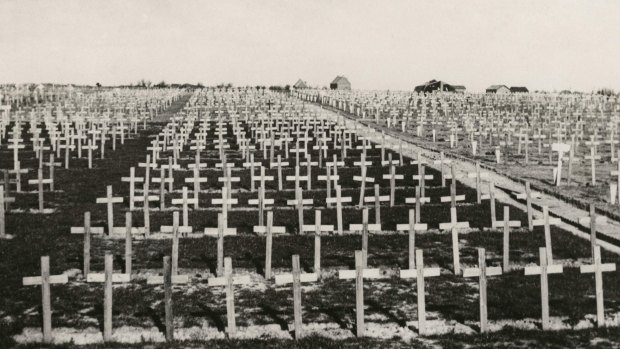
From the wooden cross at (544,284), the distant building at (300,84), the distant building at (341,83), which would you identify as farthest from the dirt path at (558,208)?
the distant building at (300,84)

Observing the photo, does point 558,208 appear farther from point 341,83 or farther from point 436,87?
point 341,83

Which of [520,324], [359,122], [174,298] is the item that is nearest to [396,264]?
[520,324]

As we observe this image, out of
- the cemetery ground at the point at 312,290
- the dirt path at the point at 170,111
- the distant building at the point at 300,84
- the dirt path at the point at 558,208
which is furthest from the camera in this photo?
the distant building at the point at 300,84

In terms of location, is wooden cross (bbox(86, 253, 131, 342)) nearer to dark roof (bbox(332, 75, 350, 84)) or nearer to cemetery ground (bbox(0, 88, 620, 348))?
cemetery ground (bbox(0, 88, 620, 348))

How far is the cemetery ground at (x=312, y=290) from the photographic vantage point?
8086 millimetres

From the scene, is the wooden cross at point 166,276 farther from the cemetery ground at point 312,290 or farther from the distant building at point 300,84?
the distant building at point 300,84

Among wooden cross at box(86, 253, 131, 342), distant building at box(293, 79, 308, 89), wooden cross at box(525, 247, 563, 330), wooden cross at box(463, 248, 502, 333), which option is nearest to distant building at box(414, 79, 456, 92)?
distant building at box(293, 79, 308, 89)

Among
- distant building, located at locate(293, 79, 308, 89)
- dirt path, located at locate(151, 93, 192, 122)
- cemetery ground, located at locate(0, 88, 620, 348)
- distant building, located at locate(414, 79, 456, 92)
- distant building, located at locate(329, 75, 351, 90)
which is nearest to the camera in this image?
cemetery ground, located at locate(0, 88, 620, 348)

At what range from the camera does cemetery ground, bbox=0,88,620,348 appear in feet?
26.5

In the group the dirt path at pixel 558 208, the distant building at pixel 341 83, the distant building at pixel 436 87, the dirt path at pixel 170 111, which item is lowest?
the dirt path at pixel 558 208

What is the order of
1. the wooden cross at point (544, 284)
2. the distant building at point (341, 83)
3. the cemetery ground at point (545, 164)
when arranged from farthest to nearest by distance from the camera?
the distant building at point (341, 83) → the cemetery ground at point (545, 164) → the wooden cross at point (544, 284)

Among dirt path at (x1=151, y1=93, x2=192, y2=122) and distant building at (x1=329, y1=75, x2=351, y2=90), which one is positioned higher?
distant building at (x1=329, y1=75, x2=351, y2=90)

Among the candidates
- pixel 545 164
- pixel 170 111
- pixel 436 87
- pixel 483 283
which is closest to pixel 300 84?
pixel 436 87

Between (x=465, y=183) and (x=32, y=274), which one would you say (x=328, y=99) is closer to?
(x=465, y=183)
